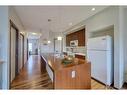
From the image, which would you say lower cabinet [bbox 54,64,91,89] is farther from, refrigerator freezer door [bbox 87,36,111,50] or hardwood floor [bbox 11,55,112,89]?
refrigerator freezer door [bbox 87,36,111,50]

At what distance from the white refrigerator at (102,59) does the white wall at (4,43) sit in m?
2.93

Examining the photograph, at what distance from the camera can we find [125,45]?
4.23 metres

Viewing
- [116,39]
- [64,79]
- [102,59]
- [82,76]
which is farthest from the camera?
[102,59]

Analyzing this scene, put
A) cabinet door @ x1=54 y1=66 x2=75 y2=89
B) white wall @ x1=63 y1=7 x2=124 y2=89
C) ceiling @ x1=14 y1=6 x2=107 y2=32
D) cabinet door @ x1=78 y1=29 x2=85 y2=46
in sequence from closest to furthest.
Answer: cabinet door @ x1=54 y1=66 x2=75 y2=89, white wall @ x1=63 y1=7 x2=124 y2=89, ceiling @ x1=14 y1=6 x2=107 y2=32, cabinet door @ x1=78 y1=29 x2=85 y2=46

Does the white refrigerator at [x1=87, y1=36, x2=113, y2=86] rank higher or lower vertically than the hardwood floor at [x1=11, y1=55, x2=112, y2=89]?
higher

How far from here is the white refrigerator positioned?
4121 mm

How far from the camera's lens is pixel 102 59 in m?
4.34

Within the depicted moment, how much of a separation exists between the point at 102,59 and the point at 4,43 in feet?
10.0

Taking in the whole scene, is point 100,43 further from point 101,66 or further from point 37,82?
point 37,82

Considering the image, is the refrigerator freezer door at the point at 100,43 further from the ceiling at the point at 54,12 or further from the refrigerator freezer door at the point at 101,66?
the ceiling at the point at 54,12

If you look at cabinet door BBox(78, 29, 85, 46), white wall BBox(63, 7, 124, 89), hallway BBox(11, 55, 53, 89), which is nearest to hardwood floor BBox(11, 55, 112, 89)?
hallway BBox(11, 55, 53, 89)

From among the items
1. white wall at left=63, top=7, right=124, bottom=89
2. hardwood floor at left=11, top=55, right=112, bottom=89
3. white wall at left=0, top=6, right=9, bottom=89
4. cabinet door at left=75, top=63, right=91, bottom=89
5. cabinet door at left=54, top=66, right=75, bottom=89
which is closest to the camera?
cabinet door at left=54, top=66, right=75, bottom=89

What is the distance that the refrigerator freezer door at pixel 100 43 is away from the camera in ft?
13.5

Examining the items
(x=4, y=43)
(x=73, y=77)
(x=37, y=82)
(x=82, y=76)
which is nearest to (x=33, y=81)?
(x=37, y=82)
